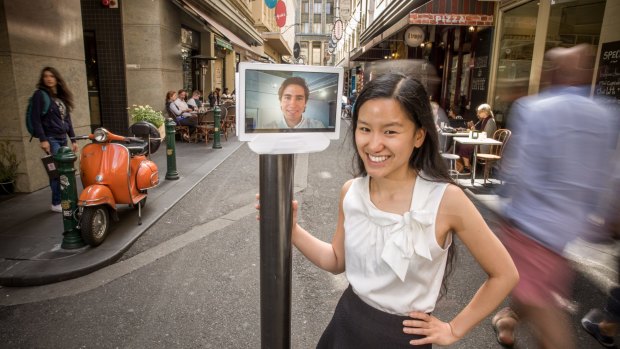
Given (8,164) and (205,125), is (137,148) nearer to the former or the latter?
(8,164)

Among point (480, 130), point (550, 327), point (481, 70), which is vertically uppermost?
point (481, 70)

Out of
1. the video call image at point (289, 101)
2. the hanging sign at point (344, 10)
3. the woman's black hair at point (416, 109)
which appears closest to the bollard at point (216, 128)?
the woman's black hair at point (416, 109)

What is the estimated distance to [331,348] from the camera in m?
1.57

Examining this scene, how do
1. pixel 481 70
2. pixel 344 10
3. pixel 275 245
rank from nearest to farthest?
pixel 275 245 → pixel 481 70 → pixel 344 10

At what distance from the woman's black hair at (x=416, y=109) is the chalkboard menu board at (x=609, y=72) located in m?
6.40

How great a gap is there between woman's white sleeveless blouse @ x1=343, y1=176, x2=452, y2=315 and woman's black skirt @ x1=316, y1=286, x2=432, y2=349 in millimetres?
31

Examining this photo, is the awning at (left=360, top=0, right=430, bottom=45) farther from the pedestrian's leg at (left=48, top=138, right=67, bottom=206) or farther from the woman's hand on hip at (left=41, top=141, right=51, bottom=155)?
the woman's hand on hip at (left=41, top=141, right=51, bottom=155)

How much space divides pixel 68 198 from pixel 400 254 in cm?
421

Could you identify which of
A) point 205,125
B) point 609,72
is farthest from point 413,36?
point 609,72

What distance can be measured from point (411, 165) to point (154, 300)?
116 inches

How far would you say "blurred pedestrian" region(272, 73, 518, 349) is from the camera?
1303 millimetres

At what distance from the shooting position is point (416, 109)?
1344 millimetres

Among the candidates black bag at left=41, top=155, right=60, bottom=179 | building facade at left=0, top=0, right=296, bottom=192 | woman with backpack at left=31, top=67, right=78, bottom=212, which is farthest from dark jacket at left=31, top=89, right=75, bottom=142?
building facade at left=0, top=0, right=296, bottom=192

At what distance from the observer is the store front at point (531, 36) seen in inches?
286
